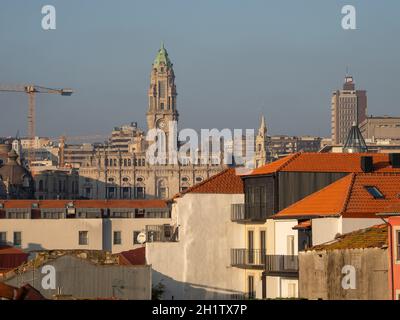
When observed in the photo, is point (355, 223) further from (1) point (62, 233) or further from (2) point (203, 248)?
(1) point (62, 233)

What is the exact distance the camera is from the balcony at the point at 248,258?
161ft

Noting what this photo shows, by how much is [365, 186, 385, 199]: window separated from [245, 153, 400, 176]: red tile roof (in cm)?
534

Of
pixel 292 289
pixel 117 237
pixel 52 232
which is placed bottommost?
pixel 117 237

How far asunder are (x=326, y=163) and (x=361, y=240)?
16.2 meters

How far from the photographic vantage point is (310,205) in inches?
1734

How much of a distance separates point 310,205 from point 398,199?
4.36m

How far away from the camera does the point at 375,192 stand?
4178 cm

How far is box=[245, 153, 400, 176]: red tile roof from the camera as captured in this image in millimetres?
48750

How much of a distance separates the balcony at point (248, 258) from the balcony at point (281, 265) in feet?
7.17

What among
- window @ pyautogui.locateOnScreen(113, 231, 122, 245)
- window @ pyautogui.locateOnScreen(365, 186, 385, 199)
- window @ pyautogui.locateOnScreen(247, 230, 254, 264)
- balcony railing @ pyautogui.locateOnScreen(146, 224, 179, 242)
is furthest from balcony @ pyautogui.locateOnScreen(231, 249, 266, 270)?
window @ pyautogui.locateOnScreen(113, 231, 122, 245)

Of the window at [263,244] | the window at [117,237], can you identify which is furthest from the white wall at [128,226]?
the window at [263,244]

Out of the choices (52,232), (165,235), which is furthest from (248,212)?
(52,232)

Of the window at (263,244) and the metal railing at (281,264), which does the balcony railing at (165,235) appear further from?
the metal railing at (281,264)

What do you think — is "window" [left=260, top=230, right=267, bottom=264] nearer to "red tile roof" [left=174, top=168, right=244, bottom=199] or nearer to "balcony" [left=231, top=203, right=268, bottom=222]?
"balcony" [left=231, top=203, right=268, bottom=222]
